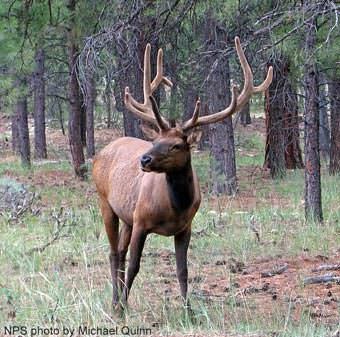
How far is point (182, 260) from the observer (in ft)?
21.8

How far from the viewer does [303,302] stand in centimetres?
691

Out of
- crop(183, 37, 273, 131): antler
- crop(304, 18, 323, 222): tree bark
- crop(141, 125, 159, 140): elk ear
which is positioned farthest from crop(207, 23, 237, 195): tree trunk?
crop(141, 125, 159, 140): elk ear

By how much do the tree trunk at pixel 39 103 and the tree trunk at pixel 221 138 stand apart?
7650mm

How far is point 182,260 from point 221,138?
875 cm

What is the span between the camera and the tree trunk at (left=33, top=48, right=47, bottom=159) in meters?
22.3

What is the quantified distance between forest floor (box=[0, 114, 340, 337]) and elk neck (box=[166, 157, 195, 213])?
0.85 m

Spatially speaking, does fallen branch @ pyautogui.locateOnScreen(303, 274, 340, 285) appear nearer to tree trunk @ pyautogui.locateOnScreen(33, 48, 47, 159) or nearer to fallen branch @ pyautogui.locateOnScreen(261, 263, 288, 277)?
fallen branch @ pyautogui.locateOnScreen(261, 263, 288, 277)

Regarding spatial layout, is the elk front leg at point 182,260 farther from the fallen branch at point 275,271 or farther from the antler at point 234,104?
the fallen branch at point 275,271

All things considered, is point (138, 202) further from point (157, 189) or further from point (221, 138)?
point (221, 138)

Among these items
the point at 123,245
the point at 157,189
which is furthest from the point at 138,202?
the point at 123,245

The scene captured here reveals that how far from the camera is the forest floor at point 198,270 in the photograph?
5879 mm

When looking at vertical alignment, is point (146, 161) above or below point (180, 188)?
above

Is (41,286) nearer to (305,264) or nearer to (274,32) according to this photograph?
(305,264)

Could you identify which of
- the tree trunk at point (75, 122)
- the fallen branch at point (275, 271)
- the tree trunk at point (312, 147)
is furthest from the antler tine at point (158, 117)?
the tree trunk at point (75, 122)
